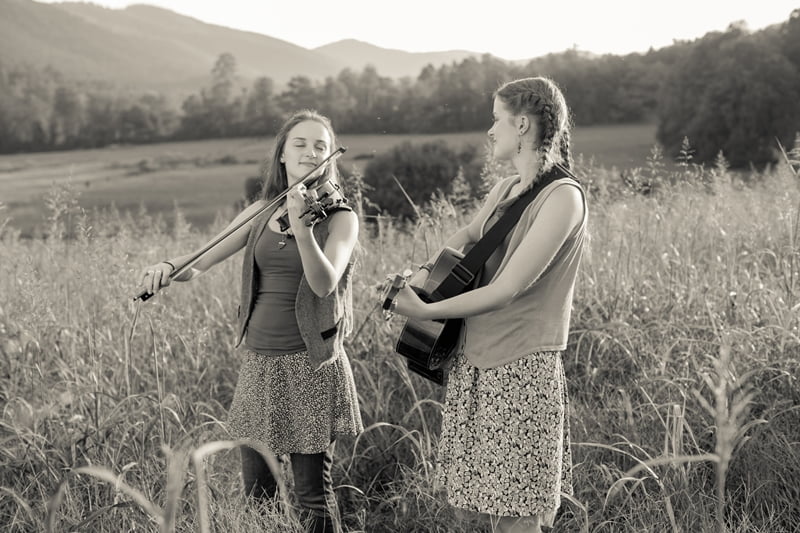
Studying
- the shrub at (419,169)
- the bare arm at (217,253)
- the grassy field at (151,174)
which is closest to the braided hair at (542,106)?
the bare arm at (217,253)

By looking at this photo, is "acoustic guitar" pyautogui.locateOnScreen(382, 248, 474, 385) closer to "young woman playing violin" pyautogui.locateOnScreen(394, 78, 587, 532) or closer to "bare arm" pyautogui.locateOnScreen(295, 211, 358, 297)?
"young woman playing violin" pyautogui.locateOnScreen(394, 78, 587, 532)

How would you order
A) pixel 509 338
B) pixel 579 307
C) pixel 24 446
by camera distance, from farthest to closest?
pixel 579 307 < pixel 24 446 < pixel 509 338

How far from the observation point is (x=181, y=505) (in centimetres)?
217

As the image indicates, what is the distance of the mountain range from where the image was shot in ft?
37.8

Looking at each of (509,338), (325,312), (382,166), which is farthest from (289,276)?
(382,166)

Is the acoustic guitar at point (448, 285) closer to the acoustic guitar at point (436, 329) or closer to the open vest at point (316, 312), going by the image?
the acoustic guitar at point (436, 329)

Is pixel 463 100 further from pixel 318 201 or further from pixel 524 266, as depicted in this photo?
pixel 524 266

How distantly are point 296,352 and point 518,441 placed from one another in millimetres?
704

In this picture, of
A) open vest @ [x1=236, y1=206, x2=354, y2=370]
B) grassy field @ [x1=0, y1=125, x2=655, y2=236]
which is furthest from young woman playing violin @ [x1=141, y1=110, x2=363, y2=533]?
grassy field @ [x1=0, y1=125, x2=655, y2=236]

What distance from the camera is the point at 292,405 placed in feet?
6.75

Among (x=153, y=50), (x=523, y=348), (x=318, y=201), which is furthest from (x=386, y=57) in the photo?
(x=523, y=348)

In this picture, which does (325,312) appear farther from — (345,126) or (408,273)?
(345,126)

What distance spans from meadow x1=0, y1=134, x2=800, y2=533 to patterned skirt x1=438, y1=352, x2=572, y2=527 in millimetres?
148

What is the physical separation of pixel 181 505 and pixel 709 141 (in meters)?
9.10
